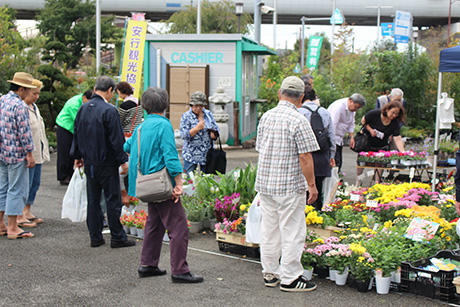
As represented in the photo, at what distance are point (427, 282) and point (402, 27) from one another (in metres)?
24.5

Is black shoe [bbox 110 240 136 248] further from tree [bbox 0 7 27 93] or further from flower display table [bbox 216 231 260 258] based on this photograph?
tree [bbox 0 7 27 93]

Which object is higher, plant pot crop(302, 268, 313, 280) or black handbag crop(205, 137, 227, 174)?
black handbag crop(205, 137, 227, 174)

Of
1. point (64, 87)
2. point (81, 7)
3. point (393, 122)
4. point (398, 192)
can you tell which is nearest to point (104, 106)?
point (398, 192)

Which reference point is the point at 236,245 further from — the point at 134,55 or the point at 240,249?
the point at 134,55

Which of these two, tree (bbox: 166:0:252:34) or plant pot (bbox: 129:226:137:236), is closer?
plant pot (bbox: 129:226:137:236)

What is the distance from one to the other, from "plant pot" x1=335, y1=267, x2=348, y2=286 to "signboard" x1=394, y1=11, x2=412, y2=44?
77.6 feet

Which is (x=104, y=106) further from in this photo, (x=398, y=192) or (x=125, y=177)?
(x=398, y=192)

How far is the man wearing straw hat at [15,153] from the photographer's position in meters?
6.76

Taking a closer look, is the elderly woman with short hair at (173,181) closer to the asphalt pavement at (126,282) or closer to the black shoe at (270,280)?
the asphalt pavement at (126,282)

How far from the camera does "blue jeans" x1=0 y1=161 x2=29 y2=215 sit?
6777 mm

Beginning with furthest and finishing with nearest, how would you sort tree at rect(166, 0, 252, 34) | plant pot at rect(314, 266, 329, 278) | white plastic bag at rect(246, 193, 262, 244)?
1. tree at rect(166, 0, 252, 34)
2. white plastic bag at rect(246, 193, 262, 244)
3. plant pot at rect(314, 266, 329, 278)

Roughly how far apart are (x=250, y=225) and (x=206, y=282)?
75 centimetres

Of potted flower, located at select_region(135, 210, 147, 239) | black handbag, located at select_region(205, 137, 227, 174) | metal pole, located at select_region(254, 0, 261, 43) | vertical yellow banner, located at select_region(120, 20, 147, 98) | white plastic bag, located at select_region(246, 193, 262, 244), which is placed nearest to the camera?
white plastic bag, located at select_region(246, 193, 262, 244)

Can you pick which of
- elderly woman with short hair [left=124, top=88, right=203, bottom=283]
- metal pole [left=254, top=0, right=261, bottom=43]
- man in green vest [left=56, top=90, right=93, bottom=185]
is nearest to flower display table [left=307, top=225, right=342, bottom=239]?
elderly woman with short hair [left=124, top=88, right=203, bottom=283]
